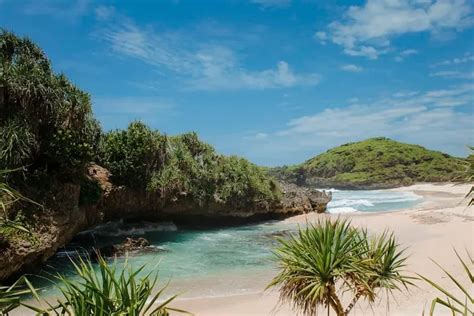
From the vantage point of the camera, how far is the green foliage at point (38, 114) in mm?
15367

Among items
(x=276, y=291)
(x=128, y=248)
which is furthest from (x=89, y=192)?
(x=276, y=291)

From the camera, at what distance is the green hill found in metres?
96.2

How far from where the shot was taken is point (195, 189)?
98.8ft

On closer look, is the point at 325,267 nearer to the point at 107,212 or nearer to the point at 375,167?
the point at 107,212

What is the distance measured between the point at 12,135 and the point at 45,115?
7.70ft

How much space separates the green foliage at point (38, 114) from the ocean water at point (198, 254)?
4.58m

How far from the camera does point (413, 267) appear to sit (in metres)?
17.0

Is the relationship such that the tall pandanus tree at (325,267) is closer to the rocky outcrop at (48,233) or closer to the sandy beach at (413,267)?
the sandy beach at (413,267)

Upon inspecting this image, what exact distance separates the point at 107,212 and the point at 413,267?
1819 centimetres

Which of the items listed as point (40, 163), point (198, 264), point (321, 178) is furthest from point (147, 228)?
point (321, 178)

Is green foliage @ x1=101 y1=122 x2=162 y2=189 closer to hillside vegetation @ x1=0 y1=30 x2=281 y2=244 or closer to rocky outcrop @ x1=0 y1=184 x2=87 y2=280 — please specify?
hillside vegetation @ x1=0 y1=30 x2=281 y2=244

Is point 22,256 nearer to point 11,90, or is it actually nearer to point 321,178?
point 11,90

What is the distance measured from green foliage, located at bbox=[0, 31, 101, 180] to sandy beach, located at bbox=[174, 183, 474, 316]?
8.51m

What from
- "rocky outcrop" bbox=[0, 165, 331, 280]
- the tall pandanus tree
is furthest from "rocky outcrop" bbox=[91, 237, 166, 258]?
the tall pandanus tree
